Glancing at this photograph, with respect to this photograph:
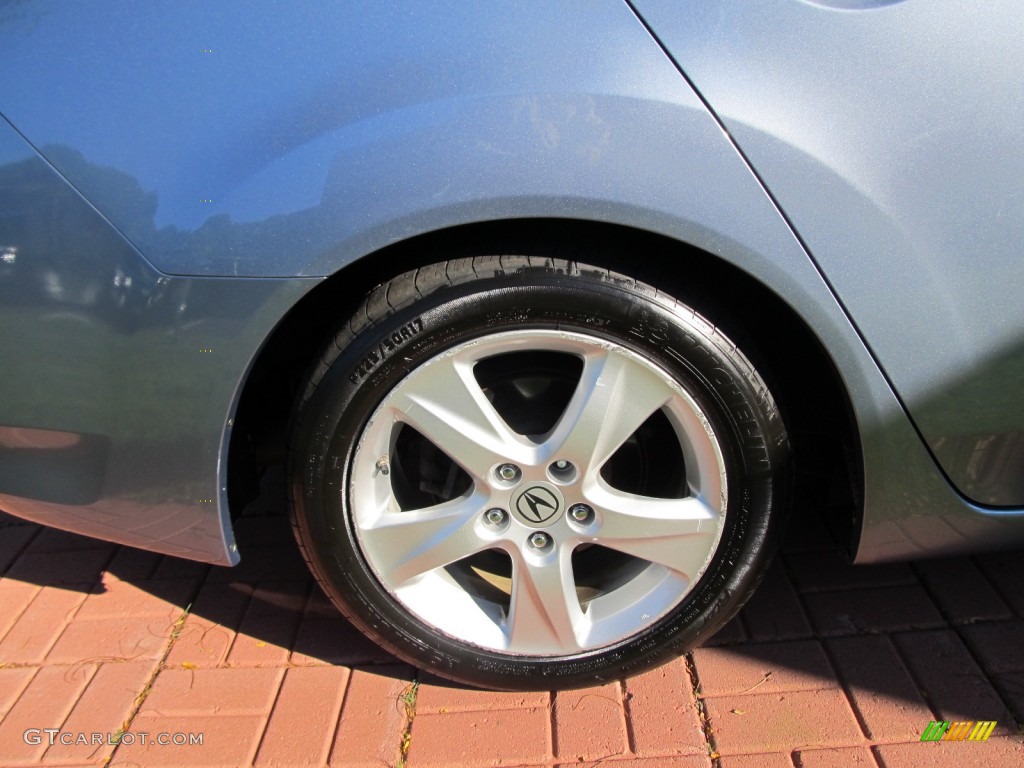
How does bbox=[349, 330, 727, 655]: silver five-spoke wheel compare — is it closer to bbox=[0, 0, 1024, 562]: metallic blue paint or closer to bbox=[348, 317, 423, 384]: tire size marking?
bbox=[348, 317, 423, 384]: tire size marking

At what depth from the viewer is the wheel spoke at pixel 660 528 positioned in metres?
1.72

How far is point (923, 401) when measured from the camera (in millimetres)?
1551

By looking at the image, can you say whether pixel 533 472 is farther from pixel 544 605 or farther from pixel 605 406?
pixel 544 605

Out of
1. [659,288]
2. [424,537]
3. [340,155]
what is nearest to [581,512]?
[424,537]

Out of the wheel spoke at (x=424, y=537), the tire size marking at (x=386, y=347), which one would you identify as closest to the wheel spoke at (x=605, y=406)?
the wheel spoke at (x=424, y=537)

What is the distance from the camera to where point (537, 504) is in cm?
171

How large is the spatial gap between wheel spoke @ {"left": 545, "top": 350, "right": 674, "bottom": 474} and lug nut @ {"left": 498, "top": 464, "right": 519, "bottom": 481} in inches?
3.1

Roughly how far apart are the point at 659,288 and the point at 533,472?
42 cm

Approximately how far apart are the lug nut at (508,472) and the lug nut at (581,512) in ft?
0.46

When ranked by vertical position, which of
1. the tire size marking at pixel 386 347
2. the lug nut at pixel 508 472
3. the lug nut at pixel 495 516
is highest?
the tire size marking at pixel 386 347

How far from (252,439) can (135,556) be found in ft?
2.70

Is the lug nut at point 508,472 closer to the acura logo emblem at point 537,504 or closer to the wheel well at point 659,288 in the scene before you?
the acura logo emblem at point 537,504

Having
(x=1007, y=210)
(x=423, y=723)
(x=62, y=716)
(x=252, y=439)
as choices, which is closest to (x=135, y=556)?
(x=62, y=716)

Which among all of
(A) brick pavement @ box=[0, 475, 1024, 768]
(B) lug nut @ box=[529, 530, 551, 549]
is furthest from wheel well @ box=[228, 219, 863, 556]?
(B) lug nut @ box=[529, 530, 551, 549]
